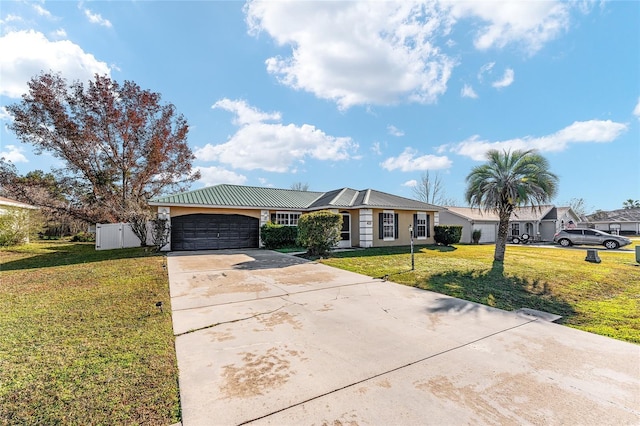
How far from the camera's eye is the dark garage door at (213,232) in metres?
15.5

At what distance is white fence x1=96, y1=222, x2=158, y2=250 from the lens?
16953mm

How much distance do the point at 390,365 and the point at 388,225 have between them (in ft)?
47.7

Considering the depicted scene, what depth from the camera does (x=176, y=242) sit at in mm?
15406

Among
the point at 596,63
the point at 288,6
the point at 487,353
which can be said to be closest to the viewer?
the point at 487,353

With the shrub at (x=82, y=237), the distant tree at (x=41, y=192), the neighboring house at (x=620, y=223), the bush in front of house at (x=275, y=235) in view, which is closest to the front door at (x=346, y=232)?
the bush in front of house at (x=275, y=235)

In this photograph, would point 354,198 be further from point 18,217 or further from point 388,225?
point 18,217

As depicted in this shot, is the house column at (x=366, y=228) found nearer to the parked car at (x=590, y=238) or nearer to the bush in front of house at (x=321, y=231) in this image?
the bush in front of house at (x=321, y=231)

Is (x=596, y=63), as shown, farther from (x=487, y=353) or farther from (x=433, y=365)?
(x=433, y=365)

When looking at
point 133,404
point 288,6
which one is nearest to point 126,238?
point 288,6

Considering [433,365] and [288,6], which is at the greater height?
[288,6]

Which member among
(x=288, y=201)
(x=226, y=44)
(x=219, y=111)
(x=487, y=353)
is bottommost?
(x=487, y=353)

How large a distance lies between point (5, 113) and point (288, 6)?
20.5m

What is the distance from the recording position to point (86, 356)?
11.1ft

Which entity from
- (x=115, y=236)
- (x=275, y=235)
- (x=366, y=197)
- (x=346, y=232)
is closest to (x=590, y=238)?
(x=366, y=197)
